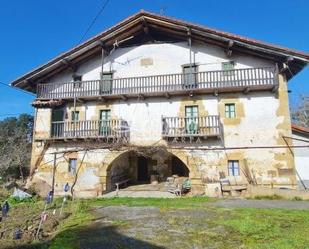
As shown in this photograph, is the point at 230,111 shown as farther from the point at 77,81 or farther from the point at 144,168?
the point at 77,81

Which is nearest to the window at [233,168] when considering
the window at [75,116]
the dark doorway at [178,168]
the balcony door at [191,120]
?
the balcony door at [191,120]

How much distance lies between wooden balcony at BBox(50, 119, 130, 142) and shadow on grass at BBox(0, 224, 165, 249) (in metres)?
9.39

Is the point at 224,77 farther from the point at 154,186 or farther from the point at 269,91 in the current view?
the point at 154,186

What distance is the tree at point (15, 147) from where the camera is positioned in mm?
30331

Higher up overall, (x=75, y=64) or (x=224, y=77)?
(x=75, y=64)

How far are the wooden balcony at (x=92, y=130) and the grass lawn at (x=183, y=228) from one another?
5.99 meters

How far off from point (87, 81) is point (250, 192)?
12.0 metres

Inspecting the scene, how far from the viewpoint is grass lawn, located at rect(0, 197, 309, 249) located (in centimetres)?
806

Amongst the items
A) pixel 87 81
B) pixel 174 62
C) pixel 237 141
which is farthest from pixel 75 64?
pixel 237 141

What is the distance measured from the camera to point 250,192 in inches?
631

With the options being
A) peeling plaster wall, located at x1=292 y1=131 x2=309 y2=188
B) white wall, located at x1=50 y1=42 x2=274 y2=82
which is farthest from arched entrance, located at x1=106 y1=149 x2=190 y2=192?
peeling plaster wall, located at x1=292 y1=131 x2=309 y2=188

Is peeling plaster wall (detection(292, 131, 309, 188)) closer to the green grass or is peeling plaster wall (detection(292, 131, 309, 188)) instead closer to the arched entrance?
the green grass

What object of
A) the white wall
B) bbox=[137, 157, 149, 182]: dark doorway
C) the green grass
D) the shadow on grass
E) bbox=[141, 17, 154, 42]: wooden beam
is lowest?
the shadow on grass

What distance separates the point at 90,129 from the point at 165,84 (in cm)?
549
